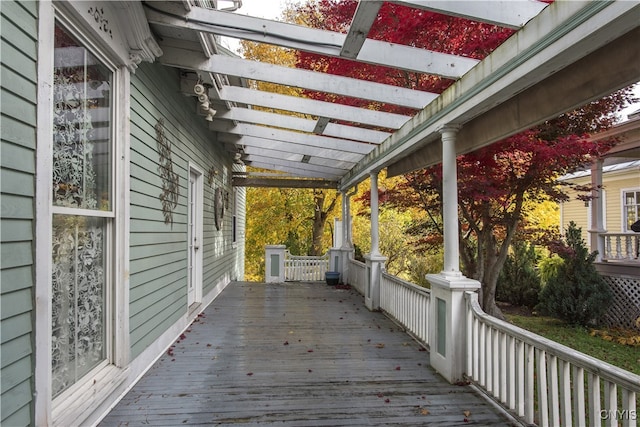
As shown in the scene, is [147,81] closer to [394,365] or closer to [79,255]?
[79,255]

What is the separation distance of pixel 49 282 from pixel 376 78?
15.9 feet

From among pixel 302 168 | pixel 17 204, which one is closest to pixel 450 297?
pixel 17 204

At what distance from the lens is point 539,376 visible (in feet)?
7.61

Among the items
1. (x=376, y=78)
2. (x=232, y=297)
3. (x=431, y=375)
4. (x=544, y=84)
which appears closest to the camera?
(x=544, y=84)

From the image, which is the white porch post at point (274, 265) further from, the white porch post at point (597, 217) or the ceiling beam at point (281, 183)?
the white porch post at point (597, 217)

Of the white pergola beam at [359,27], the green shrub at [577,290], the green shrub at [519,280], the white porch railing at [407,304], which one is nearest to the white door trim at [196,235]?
the white porch railing at [407,304]

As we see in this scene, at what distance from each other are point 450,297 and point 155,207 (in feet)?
9.58

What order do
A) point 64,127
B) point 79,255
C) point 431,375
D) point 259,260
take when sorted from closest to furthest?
point 64,127
point 79,255
point 431,375
point 259,260

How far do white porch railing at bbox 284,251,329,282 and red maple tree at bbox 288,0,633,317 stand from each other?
386cm

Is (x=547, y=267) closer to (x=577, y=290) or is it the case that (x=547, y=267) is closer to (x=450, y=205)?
(x=577, y=290)

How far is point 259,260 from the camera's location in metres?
17.6

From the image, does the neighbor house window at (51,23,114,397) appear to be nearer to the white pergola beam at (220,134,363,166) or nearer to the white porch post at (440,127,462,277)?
the white porch post at (440,127,462,277)

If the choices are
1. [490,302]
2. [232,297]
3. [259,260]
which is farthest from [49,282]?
[259,260]

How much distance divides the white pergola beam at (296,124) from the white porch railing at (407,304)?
2.08 m
